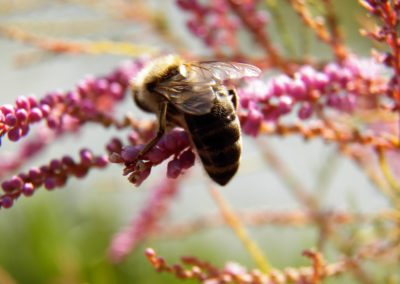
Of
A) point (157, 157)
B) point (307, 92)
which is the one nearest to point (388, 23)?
point (307, 92)

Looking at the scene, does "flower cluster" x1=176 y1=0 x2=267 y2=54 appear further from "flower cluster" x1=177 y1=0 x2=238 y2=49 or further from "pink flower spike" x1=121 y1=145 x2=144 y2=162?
"pink flower spike" x1=121 y1=145 x2=144 y2=162

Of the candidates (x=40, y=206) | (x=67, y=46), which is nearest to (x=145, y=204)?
(x=67, y=46)

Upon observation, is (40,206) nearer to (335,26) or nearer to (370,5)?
(335,26)

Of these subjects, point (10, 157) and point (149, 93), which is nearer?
point (149, 93)

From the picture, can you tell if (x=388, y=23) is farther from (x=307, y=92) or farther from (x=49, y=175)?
(x=49, y=175)

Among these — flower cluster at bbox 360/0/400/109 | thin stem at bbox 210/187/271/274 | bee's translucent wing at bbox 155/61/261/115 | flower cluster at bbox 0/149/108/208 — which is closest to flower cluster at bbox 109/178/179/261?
thin stem at bbox 210/187/271/274

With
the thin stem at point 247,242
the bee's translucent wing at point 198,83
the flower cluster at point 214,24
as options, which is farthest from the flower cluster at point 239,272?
the flower cluster at point 214,24
